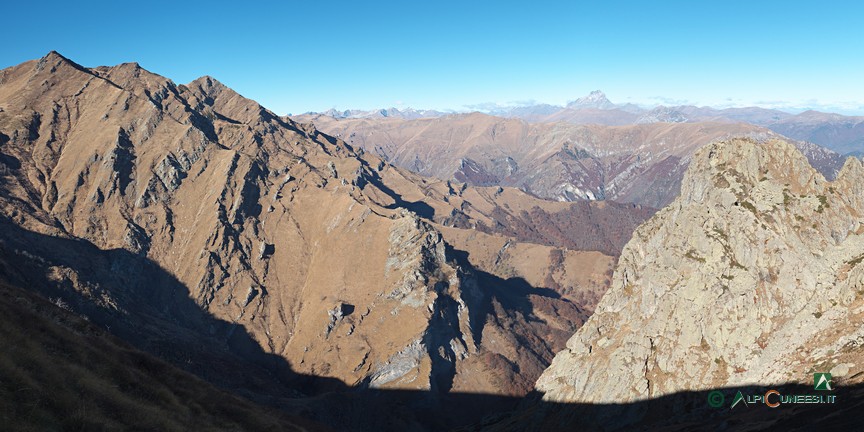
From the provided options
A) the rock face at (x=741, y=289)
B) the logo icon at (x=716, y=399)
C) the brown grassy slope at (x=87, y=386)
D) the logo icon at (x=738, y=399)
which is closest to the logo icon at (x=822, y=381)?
the rock face at (x=741, y=289)

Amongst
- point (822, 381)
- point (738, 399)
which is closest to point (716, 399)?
point (738, 399)

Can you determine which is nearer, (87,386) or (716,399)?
(87,386)

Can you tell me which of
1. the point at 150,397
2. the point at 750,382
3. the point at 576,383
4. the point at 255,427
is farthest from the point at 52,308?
the point at 576,383

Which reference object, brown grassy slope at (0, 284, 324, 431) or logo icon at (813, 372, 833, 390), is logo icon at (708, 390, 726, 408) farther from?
brown grassy slope at (0, 284, 324, 431)

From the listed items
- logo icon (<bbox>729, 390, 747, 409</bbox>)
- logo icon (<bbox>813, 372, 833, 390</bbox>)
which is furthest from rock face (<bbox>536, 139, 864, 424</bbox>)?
logo icon (<bbox>729, 390, 747, 409</bbox>)

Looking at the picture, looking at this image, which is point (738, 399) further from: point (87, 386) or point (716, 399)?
point (87, 386)

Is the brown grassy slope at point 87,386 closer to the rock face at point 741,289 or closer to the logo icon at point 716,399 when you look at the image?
the logo icon at point 716,399

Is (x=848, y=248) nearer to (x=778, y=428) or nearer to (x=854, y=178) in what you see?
(x=854, y=178)
